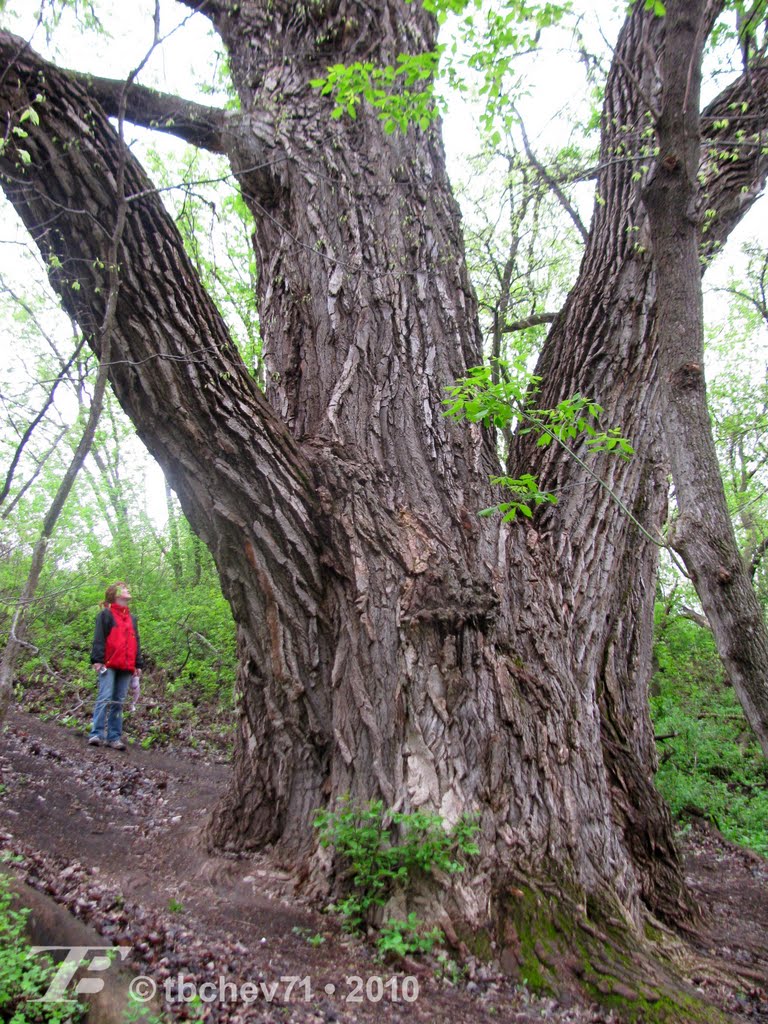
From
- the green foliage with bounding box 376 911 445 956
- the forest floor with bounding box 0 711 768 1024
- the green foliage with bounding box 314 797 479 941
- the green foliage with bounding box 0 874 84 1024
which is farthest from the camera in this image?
the green foliage with bounding box 314 797 479 941

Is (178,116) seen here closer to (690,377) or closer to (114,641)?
(690,377)

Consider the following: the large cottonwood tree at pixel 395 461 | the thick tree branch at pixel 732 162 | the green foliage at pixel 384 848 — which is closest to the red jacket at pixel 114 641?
the large cottonwood tree at pixel 395 461

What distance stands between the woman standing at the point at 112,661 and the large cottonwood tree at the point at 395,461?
2.83 m

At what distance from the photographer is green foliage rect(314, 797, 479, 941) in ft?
8.52

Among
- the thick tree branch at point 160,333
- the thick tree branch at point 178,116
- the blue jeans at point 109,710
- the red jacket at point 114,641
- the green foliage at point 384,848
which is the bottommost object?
the green foliage at point 384,848

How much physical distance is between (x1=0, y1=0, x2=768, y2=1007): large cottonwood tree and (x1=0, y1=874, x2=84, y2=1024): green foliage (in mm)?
1375

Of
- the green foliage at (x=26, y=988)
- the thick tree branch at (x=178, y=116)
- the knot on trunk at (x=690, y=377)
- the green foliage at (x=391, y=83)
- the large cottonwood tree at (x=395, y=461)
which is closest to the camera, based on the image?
the green foliage at (x=26, y=988)

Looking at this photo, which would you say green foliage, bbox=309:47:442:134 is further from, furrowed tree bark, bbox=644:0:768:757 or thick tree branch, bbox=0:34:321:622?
furrowed tree bark, bbox=644:0:768:757

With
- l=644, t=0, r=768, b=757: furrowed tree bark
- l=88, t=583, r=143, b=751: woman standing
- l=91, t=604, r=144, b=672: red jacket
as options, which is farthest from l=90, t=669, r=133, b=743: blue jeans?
l=644, t=0, r=768, b=757: furrowed tree bark

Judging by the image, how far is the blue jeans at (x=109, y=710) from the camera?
5.84 m

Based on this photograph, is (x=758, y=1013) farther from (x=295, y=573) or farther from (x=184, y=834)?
(x=184, y=834)

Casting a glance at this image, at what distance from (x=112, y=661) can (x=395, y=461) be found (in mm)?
3861

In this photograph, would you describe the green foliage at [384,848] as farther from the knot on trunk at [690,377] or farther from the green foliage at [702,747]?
the green foliage at [702,747]

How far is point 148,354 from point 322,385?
3.57 ft
